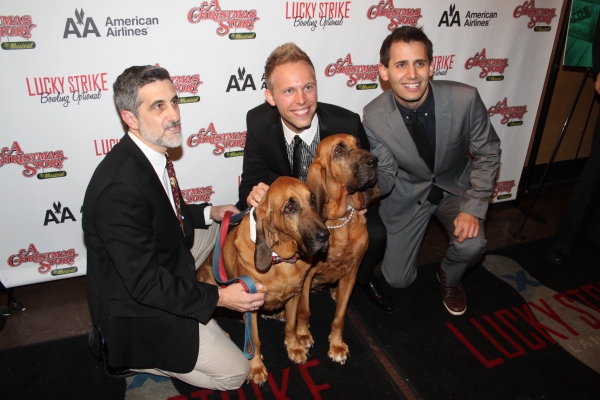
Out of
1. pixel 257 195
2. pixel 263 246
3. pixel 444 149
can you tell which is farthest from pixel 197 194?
pixel 444 149

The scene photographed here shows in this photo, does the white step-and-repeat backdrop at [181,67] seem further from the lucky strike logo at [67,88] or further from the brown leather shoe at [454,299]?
the brown leather shoe at [454,299]

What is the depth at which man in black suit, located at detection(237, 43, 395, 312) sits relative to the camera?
10.6ft

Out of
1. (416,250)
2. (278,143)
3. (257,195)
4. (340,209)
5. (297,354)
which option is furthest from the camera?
(416,250)

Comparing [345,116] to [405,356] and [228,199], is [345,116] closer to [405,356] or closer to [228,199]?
[228,199]

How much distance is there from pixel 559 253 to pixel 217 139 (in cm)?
401

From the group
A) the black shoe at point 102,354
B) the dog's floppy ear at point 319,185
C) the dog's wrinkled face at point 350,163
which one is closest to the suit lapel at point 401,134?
the dog's wrinkled face at point 350,163

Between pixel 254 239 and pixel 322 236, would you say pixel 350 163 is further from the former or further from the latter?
pixel 254 239

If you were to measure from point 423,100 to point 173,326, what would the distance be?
9.18ft

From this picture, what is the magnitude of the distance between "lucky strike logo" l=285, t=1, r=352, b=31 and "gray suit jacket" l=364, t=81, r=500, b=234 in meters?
1.07

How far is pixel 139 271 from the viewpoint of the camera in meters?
2.53

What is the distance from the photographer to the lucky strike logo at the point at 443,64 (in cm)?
491

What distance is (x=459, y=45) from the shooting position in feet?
16.1

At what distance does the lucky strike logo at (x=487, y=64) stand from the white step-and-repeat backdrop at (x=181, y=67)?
13mm

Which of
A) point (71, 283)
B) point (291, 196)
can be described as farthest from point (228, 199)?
point (291, 196)
